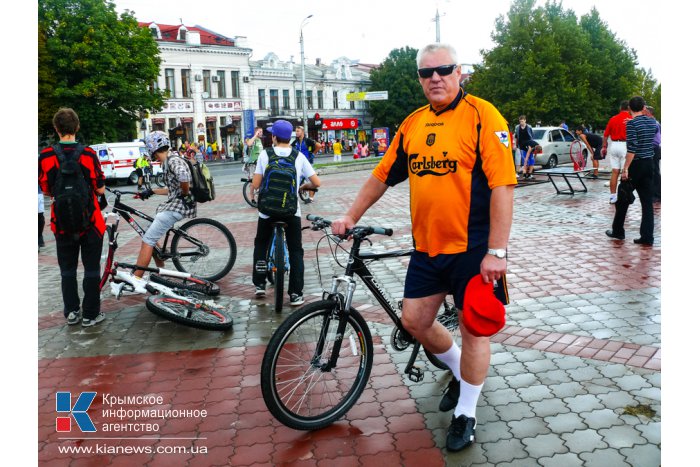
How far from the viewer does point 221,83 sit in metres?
59.2

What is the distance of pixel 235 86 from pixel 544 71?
98.3 ft

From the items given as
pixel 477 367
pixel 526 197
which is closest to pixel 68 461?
pixel 477 367

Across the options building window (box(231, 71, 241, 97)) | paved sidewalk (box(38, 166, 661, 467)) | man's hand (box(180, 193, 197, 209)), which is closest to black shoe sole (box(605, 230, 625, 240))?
paved sidewalk (box(38, 166, 661, 467))

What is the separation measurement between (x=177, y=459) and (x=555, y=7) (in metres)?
50.5

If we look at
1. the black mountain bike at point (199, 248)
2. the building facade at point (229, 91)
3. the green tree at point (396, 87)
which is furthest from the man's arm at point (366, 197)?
the green tree at point (396, 87)

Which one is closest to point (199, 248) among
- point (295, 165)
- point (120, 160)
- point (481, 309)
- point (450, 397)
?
point (295, 165)

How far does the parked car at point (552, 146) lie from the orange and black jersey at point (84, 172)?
1957cm

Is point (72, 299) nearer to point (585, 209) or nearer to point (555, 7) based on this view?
point (585, 209)

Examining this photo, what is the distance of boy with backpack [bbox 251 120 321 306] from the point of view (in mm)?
6027

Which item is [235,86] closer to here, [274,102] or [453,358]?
[274,102]

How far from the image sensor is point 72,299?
5.86m

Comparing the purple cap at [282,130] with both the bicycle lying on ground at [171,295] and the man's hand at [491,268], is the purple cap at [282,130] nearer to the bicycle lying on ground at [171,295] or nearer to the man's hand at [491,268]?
the bicycle lying on ground at [171,295]

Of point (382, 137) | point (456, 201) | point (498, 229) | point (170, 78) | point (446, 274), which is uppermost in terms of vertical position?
point (170, 78)

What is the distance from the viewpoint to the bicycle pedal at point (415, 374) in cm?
395
